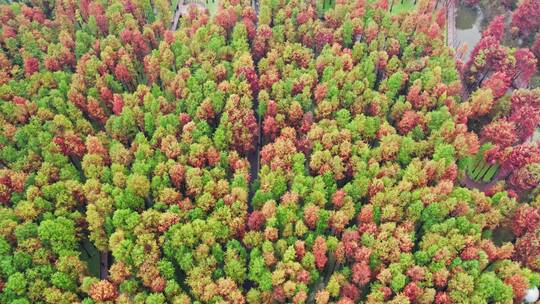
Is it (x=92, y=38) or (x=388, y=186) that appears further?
(x=92, y=38)

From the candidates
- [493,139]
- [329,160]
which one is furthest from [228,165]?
[493,139]

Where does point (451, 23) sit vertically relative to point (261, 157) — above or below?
above

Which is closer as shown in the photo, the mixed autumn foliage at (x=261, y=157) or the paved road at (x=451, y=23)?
the mixed autumn foliage at (x=261, y=157)

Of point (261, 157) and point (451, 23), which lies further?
point (451, 23)

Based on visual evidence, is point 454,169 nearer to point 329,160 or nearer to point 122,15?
point 329,160

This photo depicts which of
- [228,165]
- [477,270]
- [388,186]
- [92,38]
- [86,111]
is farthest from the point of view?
[92,38]

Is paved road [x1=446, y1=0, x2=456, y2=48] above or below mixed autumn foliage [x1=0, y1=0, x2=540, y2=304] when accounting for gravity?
above

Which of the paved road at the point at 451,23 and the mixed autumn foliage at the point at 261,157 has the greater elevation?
the paved road at the point at 451,23

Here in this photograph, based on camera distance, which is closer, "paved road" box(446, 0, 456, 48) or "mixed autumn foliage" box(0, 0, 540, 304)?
"mixed autumn foliage" box(0, 0, 540, 304)
